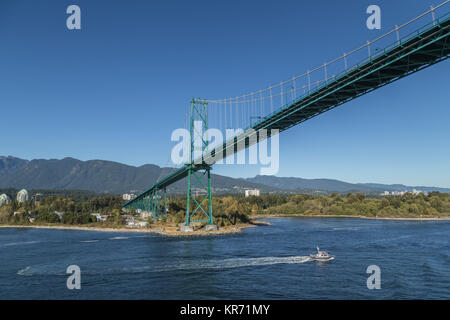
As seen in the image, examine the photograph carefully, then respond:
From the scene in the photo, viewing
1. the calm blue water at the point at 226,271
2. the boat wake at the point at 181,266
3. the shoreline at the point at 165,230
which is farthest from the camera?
the shoreline at the point at 165,230

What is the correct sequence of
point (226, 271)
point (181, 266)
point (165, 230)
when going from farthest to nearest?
point (165, 230)
point (181, 266)
point (226, 271)

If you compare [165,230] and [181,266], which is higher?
[181,266]

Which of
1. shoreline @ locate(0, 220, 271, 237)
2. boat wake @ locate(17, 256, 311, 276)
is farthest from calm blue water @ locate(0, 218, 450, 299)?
shoreline @ locate(0, 220, 271, 237)

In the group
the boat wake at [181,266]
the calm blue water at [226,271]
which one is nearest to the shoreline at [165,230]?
the calm blue water at [226,271]

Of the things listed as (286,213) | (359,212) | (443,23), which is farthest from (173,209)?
(443,23)

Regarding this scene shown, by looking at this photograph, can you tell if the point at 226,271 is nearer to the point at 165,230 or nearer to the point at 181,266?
the point at 181,266

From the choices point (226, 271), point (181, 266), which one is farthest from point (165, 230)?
point (226, 271)

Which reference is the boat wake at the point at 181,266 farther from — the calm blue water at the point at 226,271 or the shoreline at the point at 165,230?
the shoreline at the point at 165,230
